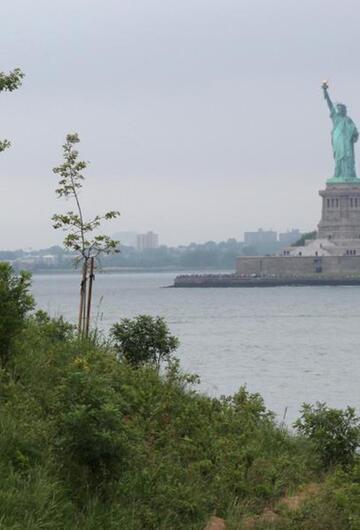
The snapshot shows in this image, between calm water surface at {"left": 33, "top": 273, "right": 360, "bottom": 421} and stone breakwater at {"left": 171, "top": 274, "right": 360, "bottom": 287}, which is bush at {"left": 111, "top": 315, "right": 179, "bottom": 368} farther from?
stone breakwater at {"left": 171, "top": 274, "right": 360, "bottom": 287}

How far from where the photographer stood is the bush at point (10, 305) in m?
15.3

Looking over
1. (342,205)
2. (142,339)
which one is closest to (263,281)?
(342,205)

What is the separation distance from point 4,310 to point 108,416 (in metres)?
3.09

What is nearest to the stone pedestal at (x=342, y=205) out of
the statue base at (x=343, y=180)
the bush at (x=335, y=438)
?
the statue base at (x=343, y=180)

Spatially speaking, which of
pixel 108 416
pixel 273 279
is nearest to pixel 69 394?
pixel 108 416

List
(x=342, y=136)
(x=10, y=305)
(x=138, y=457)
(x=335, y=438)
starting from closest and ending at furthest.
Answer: (x=138, y=457) → (x=10, y=305) → (x=335, y=438) → (x=342, y=136)

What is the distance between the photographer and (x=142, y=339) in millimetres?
21500

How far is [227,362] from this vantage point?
47.3m

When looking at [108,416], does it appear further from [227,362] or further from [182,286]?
[182,286]

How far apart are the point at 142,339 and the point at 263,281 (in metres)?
147

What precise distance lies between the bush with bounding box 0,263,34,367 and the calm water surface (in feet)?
15.8

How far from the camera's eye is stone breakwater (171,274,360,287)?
163 m

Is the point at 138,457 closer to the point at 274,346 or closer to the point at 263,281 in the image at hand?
the point at 274,346

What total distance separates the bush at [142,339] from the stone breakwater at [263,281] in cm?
14162
